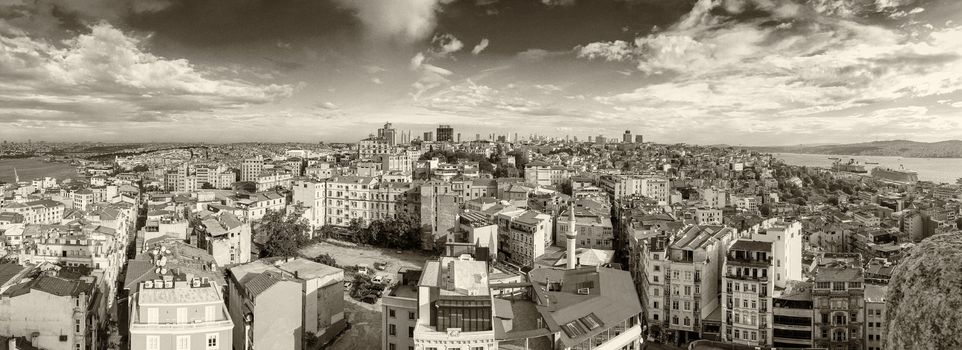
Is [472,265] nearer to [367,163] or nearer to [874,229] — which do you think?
[874,229]

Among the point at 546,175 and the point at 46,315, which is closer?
the point at 46,315

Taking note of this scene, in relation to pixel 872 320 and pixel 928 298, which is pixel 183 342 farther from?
pixel 872 320

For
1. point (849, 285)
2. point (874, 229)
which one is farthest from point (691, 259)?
point (874, 229)

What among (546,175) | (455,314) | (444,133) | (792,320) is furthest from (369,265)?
(444,133)

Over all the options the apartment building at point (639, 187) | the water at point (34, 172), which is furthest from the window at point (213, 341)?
the water at point (34, 172)

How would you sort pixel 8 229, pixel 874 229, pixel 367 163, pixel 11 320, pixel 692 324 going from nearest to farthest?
pixel 11 320 < pixel 692 324 < pixel 8 229 < pixel 874 229 < pixel 367 163
